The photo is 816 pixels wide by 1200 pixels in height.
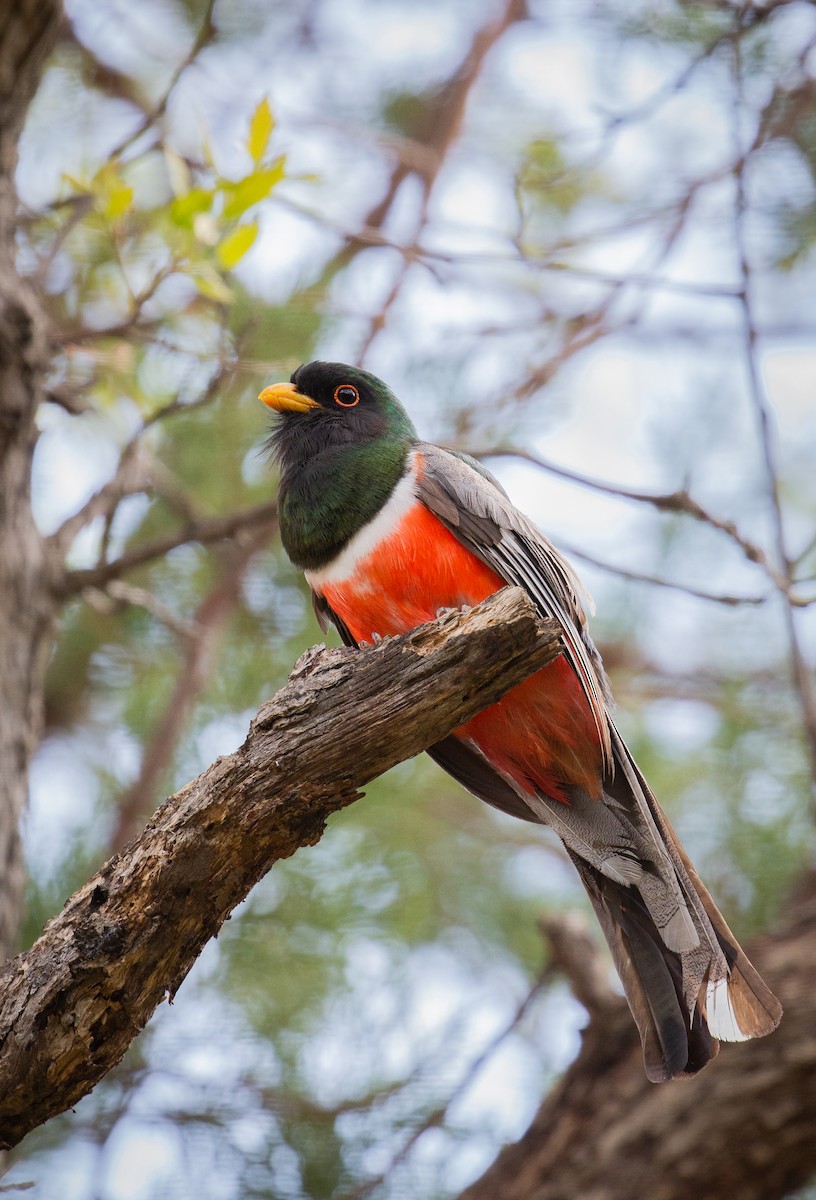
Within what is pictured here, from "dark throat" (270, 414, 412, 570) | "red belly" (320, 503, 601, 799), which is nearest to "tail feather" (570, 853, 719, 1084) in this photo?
"red belly" (320, 503, 601, 799)

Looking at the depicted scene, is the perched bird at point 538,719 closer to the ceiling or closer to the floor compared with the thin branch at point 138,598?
closer to the floor

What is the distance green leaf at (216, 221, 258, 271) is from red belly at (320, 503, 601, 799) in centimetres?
105

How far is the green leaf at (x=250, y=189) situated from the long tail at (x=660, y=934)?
79.8 inches

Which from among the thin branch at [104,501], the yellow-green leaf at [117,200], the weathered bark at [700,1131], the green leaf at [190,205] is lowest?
the weathered bark at [700,1131]

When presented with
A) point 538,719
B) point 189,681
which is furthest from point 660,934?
point 189,681

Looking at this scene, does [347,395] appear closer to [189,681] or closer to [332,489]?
[332,489]

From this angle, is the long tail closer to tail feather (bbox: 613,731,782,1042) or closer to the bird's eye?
tail feather (bbox: 613,731,782,1042)

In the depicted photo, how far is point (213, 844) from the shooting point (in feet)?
8.32

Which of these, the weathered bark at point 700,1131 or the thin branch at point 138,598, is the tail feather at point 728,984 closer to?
the weathered bark at point 700,1131

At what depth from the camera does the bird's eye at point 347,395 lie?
13.7 ft

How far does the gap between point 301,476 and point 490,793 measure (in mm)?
1159

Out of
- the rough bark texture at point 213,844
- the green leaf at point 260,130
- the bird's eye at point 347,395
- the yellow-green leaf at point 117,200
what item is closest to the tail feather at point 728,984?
the rough bark texture at point 213,844

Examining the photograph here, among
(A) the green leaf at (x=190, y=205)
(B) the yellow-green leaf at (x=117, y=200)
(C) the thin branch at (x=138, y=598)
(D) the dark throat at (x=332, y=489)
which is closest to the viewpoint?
(D) the dark throat at (x=332, y=489)

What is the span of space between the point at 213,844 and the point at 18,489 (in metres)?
1.91
